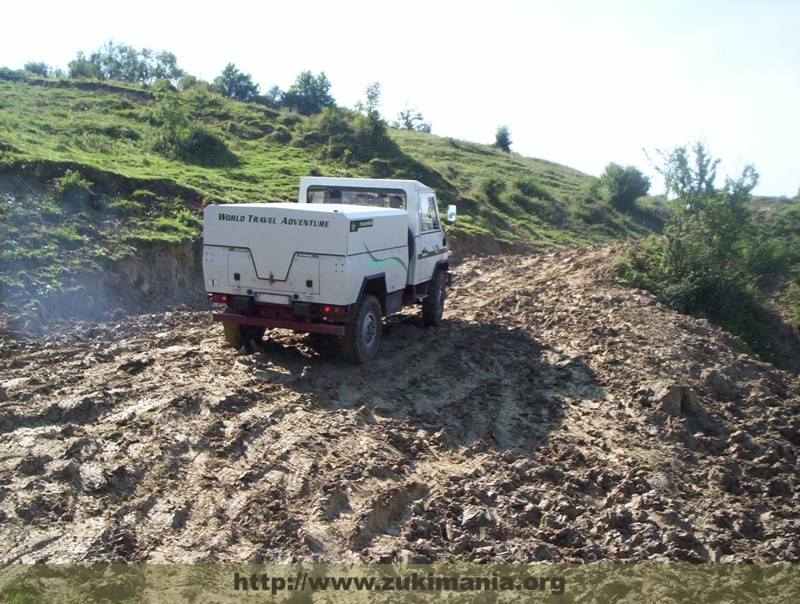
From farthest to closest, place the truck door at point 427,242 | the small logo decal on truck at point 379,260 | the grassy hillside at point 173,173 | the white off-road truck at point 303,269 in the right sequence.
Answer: the grassy hillside at point 173,173, the truck door at point 427,242, the small logo decal on truck at point 379,260, the white off-road truck at point 303,269

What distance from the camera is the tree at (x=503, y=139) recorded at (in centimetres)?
5728

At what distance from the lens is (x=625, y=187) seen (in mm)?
40625

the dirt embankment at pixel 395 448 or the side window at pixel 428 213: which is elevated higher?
the side window at pixel 428 213

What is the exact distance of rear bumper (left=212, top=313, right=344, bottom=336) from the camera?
918cm

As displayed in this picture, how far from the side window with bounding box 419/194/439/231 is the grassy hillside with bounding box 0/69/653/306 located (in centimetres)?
497

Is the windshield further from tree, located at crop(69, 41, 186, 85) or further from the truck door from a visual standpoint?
tree, located at crop(69, 41, 186, 85)

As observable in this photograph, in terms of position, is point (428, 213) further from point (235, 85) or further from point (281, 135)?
point (235, 85)

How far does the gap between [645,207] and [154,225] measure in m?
32.9

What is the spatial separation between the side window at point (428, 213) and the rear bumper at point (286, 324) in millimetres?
2996

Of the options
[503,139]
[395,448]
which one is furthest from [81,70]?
[395,448]

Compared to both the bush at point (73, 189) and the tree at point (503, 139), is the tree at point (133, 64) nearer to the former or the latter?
the tree at point (503, 139)

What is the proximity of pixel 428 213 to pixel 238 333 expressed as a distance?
3.86m

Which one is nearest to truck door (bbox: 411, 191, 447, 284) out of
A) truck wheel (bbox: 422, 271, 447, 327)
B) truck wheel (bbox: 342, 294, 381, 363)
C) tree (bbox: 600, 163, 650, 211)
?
truck wheel (bbox: 422, 271, 447, 327)

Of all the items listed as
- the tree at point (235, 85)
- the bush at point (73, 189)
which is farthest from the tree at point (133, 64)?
the bush at point (73, 189)
